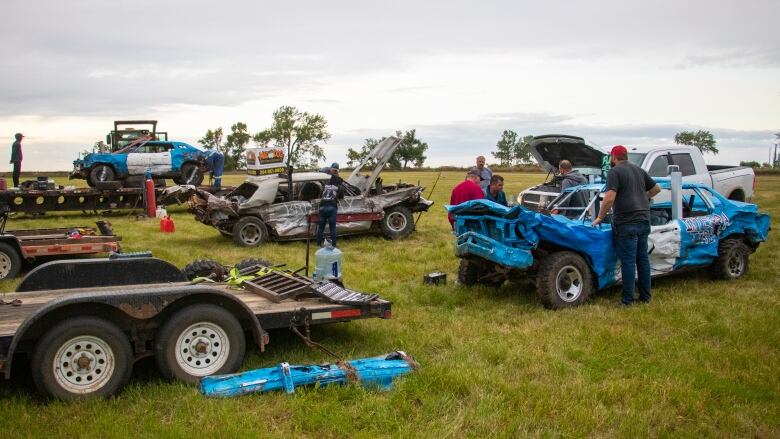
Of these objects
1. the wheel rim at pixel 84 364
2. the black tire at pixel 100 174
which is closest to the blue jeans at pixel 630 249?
the wheel rim at pixel 84 364

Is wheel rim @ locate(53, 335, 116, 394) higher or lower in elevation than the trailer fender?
lower

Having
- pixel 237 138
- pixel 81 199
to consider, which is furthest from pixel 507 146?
pixel 81 199

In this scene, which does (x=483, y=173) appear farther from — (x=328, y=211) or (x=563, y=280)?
(x=563, y=280)

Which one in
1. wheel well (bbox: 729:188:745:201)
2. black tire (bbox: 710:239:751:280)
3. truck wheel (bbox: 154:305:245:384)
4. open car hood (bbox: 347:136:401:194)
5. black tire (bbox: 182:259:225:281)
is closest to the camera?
truck wheel (bbox: 154:305:245:384)

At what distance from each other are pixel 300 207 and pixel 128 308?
28.8 ft

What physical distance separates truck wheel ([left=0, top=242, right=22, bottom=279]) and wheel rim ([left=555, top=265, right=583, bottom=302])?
7252mm

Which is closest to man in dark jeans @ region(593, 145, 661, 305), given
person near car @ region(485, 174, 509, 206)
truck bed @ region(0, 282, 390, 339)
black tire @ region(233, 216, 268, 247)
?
person near car @ region(485, 174, 509, 206)

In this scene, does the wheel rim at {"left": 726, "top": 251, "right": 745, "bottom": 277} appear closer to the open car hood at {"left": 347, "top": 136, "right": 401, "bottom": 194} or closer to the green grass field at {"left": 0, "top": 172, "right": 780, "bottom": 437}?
the green grass field at {"left": 0, "top": 172, "right": 780, "bottom": 437}

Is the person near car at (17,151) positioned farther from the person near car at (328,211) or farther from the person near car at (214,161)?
the person near car at (328,211)

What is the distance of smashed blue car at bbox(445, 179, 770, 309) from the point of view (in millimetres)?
7664

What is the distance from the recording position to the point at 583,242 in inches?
307

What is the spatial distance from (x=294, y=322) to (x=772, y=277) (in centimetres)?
721

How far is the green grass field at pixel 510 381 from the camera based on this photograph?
446 centimetres

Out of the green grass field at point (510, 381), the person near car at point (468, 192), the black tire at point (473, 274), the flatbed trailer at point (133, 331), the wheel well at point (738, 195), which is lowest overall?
the green grass field at point (510, 381)
